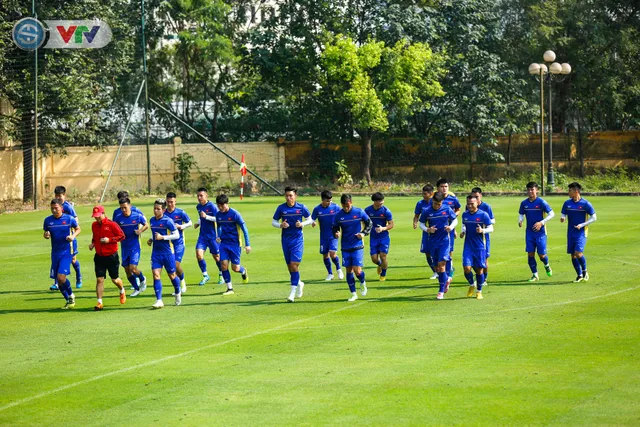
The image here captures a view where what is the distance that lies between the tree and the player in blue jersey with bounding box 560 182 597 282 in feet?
107

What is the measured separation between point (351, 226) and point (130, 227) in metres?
4.87

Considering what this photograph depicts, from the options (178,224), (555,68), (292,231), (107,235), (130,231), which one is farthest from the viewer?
(555,68)

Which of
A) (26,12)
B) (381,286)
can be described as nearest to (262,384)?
(381,286)

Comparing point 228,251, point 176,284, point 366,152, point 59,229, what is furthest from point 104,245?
point 366,152

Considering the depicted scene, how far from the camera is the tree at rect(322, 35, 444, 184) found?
53938mm

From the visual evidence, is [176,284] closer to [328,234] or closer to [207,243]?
[207,243]

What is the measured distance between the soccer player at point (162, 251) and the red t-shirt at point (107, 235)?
670 mm

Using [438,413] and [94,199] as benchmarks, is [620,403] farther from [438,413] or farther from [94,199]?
[94,199]

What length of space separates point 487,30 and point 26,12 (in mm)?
28516

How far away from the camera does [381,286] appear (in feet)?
71.0

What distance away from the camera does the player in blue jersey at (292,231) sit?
64.5 feet

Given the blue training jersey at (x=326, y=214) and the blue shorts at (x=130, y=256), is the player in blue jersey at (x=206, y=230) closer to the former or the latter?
the blue shorts at (x=130, y=256)

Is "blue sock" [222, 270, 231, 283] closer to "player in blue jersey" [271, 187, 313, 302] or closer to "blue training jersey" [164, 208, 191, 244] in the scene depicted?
"blue training jersey" [164, 208, 191, 244]

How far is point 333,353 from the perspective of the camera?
14.6 meters
